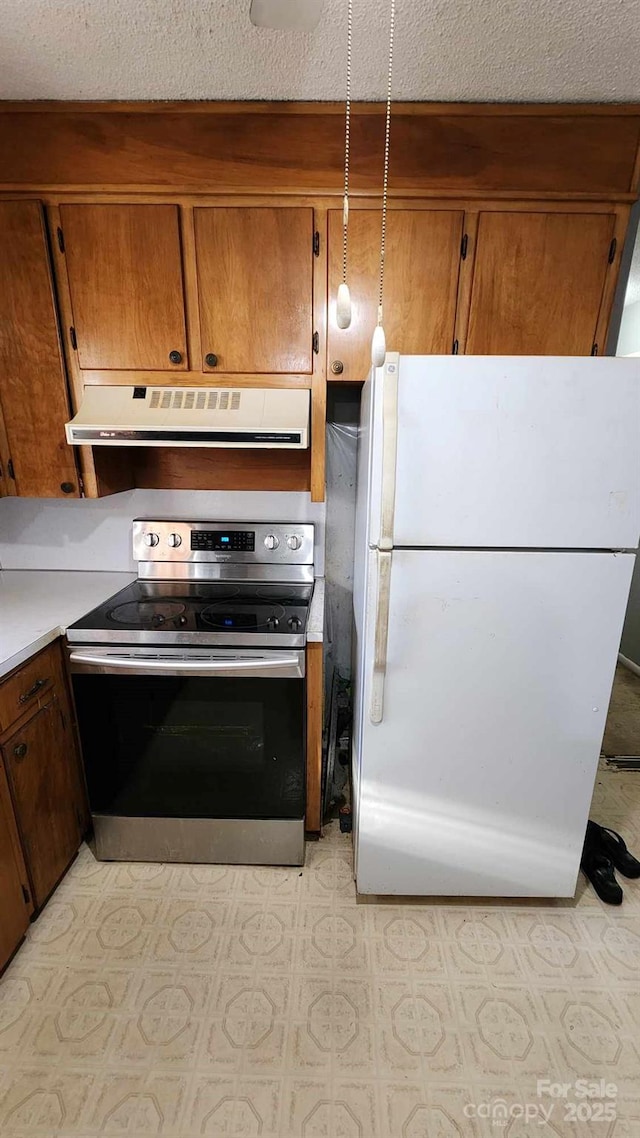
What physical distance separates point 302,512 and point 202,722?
3.09ft

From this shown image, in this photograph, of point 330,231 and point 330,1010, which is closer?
point 330,1010

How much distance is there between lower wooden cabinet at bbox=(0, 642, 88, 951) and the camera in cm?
140

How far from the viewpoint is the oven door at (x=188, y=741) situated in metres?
1.59

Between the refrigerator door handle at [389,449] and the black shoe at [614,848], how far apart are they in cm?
142

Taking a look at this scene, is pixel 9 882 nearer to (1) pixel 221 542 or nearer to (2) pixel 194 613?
(2) pixel 194 613

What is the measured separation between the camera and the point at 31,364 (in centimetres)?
172

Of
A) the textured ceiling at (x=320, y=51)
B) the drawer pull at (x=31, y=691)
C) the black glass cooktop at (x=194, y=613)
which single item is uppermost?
the textured ceiling at (x=320, y=51)

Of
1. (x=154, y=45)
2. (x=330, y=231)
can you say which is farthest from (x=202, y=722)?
(x=154, y=45)

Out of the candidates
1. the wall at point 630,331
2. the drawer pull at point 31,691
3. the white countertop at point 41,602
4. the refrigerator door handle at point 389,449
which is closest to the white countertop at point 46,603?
the white countertop at point 41,602

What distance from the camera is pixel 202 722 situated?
65.0 inches

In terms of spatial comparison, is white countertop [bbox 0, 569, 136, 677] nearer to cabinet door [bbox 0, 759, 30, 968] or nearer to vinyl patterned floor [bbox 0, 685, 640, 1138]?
cabinet door [bbox 0, 759, 30, 968]

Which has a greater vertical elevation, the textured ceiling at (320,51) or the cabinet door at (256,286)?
the textured ceiling at (320,51)

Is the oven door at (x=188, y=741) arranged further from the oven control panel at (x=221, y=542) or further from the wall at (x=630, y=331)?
the wall at (x=630, y=331)

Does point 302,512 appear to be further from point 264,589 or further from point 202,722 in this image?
point 202,722
